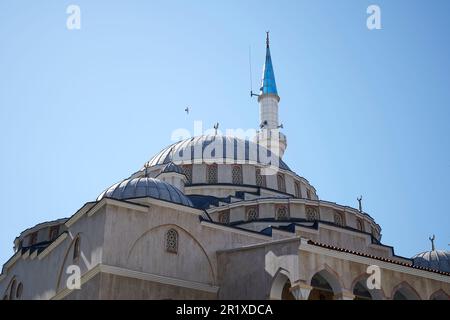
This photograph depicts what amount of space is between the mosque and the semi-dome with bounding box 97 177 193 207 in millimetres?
29

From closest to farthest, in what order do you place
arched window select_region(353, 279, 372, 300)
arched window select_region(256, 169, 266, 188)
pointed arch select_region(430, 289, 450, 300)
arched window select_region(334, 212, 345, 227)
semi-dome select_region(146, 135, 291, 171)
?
arched window select_region(353, 279, 372, 300) → pointed arch select_region(430, 289, 450, 300) → arched window select_region(334, 212, 345, 227) → arched window select_region(256, 169, 266, 188) → semi-dome select_region(146, 135, 291, 171)

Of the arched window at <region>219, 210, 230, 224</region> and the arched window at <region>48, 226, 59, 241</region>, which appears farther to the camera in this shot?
the arched window at <region>219, 210, 230, 224</region>

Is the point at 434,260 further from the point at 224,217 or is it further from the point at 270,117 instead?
the point at 270,117

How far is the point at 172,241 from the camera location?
17.5 m

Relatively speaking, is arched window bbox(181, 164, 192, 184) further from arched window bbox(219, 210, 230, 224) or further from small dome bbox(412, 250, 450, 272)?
small dome bbox(412, 250, 450, 272)

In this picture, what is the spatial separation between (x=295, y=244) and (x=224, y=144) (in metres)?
11.6

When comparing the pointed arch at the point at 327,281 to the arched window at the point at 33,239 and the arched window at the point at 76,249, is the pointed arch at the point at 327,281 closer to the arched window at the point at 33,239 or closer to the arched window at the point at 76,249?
the arched window at the point at 76,249

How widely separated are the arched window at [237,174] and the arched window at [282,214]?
135 inches

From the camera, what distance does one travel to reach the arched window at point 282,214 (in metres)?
22.0

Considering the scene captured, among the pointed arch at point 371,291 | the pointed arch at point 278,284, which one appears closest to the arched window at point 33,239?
the pointed arch at point 278,284

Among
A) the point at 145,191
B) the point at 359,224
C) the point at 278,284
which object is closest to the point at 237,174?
the point at 359,224

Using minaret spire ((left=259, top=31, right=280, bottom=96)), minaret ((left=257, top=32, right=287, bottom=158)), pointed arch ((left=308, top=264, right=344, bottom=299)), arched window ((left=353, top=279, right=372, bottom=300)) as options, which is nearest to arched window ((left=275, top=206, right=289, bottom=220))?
arched window ((left=353, top=279, right=372, bottom=300))

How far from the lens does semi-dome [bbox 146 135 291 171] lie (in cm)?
2586
